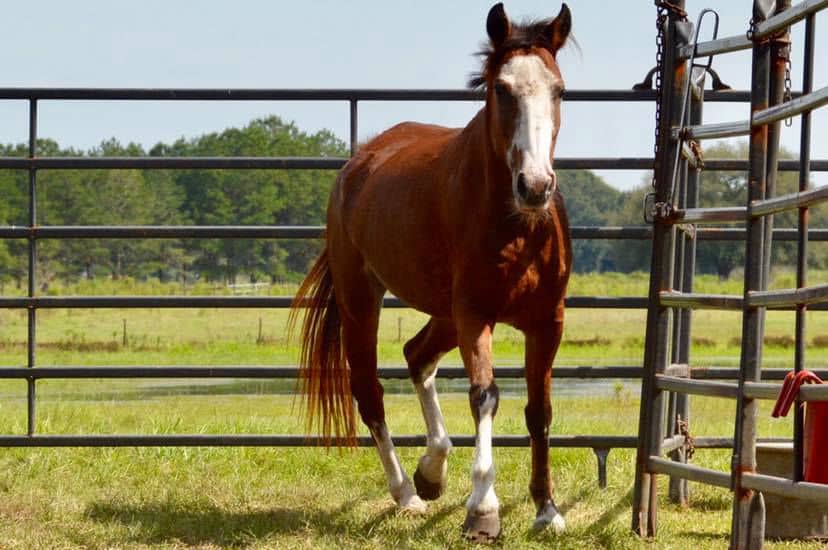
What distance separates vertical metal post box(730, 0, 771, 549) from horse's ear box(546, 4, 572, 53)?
1.05 meters

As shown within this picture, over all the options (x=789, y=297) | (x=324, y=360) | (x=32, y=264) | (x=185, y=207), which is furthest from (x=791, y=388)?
(x=185, y=207)

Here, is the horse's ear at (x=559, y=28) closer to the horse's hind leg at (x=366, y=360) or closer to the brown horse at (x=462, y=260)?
the brown horse at (x=462, y=260)

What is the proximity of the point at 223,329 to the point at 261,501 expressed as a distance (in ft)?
93.7

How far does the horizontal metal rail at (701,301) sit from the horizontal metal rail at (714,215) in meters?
0.29

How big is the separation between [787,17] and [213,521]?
325cm

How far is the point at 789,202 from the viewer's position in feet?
13.3

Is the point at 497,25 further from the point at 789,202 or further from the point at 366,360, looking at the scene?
the point at 366,360

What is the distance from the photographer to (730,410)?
44.4 ft

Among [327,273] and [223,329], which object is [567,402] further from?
[223,329]

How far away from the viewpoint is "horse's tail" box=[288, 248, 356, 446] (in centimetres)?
671

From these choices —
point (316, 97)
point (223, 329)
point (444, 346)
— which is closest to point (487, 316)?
point (444, 346)

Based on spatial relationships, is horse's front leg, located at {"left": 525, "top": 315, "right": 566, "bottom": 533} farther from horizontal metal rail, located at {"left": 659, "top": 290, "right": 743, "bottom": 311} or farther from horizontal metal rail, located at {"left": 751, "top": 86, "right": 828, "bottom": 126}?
horizontal metal rail, located at {"left": 751, "top": 86, "right": 828, "bottom": 126}

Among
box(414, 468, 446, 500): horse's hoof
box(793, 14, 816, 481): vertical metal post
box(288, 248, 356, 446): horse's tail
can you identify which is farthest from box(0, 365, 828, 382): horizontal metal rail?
box(793, 14, 816, 481): vertical metal post

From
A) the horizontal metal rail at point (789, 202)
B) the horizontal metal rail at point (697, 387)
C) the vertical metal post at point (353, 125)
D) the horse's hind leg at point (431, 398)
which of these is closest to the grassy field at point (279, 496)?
the horse's hind leg at point (431, 398)
